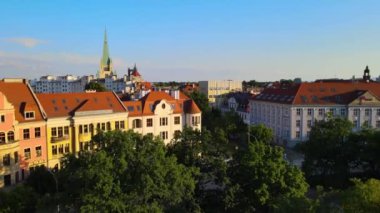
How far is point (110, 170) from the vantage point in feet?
85.9

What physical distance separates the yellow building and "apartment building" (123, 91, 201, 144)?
2.22 meters

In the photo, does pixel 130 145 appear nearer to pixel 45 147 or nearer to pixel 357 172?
pixel 45 147

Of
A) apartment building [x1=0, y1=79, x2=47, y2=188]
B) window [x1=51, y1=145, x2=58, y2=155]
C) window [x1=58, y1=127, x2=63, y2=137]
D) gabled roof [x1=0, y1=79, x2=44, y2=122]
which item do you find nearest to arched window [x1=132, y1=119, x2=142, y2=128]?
window [x1=58, y1=127, x2=63, y2=137]

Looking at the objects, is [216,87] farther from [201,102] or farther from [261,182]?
[261,182]

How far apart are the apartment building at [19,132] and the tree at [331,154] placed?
113 feet

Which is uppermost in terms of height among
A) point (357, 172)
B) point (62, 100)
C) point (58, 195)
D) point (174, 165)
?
point (62, 100)

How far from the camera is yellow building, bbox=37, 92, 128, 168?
158 feet

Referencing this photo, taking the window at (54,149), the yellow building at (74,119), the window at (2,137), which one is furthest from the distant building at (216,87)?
the window at (2,137)

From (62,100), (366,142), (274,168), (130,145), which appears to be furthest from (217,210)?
(62,100)

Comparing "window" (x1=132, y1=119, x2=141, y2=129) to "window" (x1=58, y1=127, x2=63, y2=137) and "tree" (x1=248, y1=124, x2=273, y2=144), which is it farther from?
"tree" (x1=248, y1=124, x2=273, y2=144)

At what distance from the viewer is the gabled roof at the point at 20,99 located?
45.5m

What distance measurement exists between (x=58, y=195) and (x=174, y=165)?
916cm

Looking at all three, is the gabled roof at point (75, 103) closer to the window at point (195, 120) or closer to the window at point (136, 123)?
the window at point (136, 123)

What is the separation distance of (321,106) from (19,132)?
53694 millimetres
